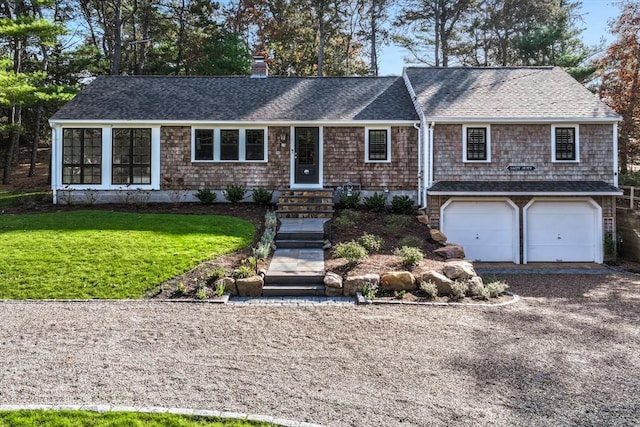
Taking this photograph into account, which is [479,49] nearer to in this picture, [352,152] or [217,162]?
[352,152]

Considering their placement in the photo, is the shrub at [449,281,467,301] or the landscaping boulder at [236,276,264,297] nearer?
the shrub at [449,281,467,301]

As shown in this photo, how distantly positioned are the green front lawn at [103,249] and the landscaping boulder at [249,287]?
1.47 metres

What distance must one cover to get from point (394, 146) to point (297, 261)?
7.20 meters

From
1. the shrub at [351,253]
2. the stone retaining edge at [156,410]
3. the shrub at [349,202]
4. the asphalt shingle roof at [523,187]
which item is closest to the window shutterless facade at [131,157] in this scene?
the shrub at [349,202]

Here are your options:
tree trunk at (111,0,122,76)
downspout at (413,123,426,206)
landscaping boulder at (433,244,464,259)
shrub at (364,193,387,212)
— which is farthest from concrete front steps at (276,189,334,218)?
Answer: tree trunk at (111,0,122,76)

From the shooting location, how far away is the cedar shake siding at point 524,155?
1526 centimetres

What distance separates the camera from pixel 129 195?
16.5 metres

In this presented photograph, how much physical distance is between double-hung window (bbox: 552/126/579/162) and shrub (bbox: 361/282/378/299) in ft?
31.4

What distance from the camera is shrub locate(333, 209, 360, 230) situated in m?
13.8

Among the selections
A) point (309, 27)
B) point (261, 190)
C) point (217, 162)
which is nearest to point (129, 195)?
point (217, 162)

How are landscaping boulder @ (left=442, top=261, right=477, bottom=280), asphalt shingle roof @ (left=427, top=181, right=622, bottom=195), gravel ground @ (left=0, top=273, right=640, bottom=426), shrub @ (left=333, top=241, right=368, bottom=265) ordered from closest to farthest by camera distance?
gravel ground @ (left=0, top=273, right=640, bottom=426) < landscaping boulder @ (left=442, top=261, right=477, bottom=280) < shrub @ (left=333, top=241, right=368, bottom=265) < asphalt shingle roof @ (left=427, top=181, right=622, bottom=195)

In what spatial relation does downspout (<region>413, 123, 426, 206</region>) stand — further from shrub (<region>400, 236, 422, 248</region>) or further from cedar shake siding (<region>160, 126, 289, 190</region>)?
cedar shake siding (<region>160, 126, 289, 190</region>)

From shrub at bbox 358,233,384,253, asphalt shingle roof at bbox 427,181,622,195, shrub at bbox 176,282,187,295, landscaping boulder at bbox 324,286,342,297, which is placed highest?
asphalt shingle roof at bbox 427,181,622,195

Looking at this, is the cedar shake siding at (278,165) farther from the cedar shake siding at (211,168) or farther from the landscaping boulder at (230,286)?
the landscaping boulder at (230,286)
